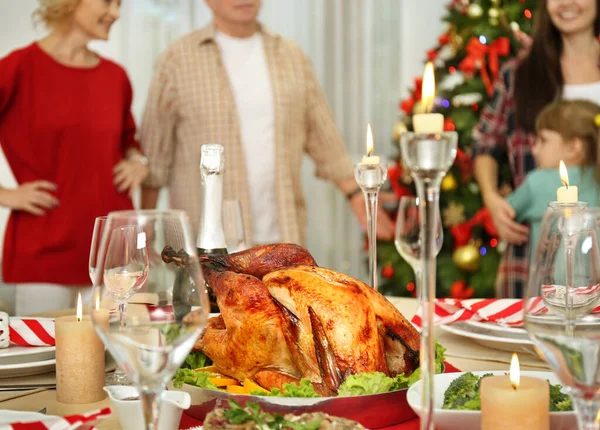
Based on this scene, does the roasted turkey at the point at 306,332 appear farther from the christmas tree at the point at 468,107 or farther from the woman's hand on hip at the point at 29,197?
the christmas tree at the point at 468,107

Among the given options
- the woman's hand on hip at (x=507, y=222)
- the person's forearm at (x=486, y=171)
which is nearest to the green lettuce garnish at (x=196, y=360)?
the woman's hand on hip at (x=507, y=222)

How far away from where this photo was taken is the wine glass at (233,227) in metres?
1.41

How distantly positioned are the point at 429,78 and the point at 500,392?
30cm

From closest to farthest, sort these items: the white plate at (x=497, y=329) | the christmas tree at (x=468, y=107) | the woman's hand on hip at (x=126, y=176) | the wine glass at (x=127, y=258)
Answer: the wine glass at (x=127, y=258) → the white plate at (x=497, y=329) → the woman's hand on hip at (x=126, y=176) → the christmas tree at (x=468, y=107)

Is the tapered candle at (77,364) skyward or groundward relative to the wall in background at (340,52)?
groundward

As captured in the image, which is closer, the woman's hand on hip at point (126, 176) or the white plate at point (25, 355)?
the white plate at point (25, 355)

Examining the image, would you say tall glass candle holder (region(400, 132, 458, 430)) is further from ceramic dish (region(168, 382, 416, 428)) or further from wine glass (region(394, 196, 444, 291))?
wine glass (region(394, 196, 444, 291))

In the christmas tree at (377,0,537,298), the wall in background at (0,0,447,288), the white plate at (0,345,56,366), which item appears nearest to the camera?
the white plate at (0,345,56,366)

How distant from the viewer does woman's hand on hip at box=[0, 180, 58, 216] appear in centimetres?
246

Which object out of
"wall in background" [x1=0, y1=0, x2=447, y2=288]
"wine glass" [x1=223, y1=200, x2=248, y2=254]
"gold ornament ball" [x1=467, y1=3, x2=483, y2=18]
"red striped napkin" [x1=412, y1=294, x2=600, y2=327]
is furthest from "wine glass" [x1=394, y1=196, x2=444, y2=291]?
"wall in background" [x1=0, y1=0, x2=447, y2=288]

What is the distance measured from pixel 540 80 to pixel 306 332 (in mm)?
2078

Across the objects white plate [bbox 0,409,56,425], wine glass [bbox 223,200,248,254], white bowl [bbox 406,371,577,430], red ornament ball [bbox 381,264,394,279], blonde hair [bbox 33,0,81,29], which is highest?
blonde hair [bbox 33,0,81,29]

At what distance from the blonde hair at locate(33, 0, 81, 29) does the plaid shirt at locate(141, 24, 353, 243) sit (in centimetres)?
45

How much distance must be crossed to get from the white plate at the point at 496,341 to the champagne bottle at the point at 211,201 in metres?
0.42
